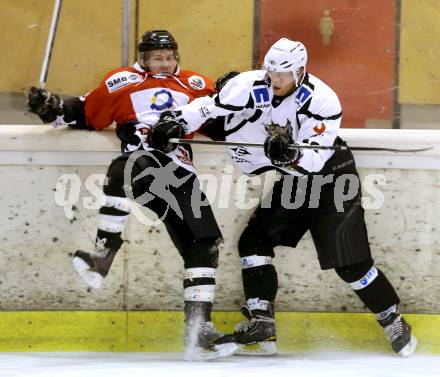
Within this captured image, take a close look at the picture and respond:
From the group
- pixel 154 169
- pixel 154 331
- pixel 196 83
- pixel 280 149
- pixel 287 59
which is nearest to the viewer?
pixel 280 149

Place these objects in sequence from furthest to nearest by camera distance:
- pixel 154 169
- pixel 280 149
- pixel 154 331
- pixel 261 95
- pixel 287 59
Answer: pixel 154 331, pixel 154 169, pixel 261 95, pixel 287 59, pixel 280 149

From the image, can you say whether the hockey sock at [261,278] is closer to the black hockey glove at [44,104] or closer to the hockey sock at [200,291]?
the hockey sock at [200,291]

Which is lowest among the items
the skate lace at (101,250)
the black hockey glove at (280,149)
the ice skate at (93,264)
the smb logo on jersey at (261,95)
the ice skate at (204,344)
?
the ice skate at (204,344)

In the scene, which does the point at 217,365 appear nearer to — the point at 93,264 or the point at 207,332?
the point at 207,332

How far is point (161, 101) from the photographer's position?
4215 millimetres

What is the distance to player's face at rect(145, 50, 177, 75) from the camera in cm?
423

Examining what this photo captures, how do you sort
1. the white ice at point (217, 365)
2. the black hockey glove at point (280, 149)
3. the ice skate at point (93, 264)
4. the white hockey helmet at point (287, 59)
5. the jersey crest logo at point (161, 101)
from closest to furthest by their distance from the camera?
1. the white ice at point (217, 365)
2. the black hockey glove at point (280, 149)
3. the white hockey helmet at point (287, 59)
4. the ice skate at point (93, 264)
5. the jersey crest logo at point (161, 101)

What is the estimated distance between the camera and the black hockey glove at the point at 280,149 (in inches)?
152

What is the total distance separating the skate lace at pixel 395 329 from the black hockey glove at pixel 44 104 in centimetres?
145

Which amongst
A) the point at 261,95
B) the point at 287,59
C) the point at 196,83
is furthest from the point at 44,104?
the point at 287,59

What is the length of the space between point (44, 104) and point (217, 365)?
1.14 metres

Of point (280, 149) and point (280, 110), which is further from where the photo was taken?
point (280, 110)

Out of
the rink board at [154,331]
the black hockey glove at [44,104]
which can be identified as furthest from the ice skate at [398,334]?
the black hockey glove at [44,104]

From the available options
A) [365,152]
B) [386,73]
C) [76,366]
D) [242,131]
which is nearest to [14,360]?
[76,366]
